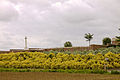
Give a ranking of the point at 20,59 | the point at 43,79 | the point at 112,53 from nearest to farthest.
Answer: the point at 43,79, the point at 112,53, the point at 20,59

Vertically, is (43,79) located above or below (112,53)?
below

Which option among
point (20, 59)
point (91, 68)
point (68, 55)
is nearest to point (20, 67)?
point (20, 59)

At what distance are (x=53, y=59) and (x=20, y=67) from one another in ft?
10.2

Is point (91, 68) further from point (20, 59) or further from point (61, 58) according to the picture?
point (20, 59)

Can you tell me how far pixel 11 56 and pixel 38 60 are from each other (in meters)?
3.41

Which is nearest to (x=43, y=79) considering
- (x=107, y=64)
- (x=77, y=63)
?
(x=77, y=63)

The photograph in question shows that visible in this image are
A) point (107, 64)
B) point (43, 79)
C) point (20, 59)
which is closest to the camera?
point (43, 79)

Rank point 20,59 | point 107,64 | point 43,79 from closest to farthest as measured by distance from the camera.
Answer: point 43,79 < point 107,64 < point 20,59

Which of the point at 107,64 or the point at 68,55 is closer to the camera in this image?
the point at 107,64

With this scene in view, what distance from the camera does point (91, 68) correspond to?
681 inches

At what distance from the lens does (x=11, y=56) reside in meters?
21.1

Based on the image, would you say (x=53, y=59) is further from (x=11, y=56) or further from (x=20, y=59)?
(x=11, y=56)

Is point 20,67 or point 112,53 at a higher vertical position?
point 112,53

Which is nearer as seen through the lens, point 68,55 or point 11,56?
point 68,55
